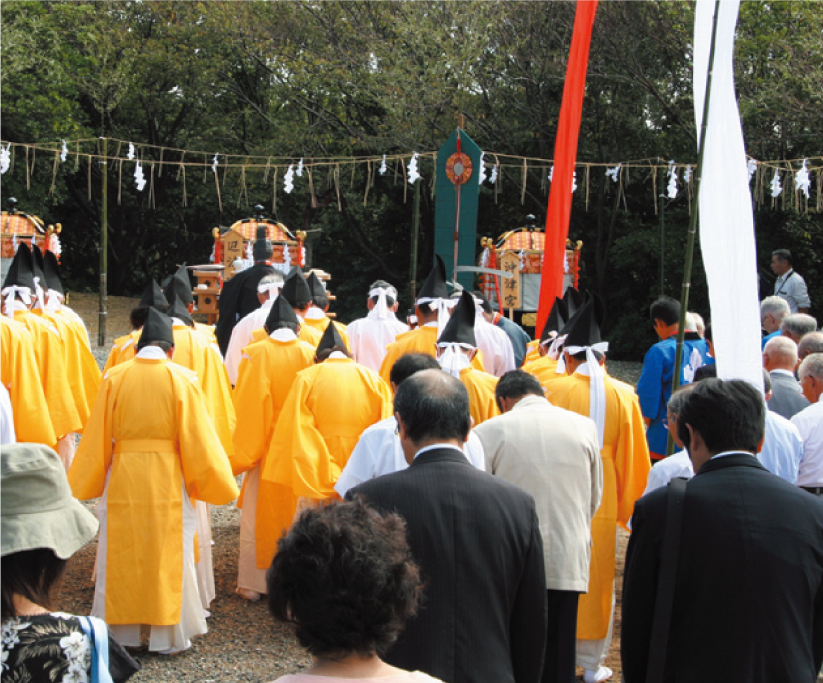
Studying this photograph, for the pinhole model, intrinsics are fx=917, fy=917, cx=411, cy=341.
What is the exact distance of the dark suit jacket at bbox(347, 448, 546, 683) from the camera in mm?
2539

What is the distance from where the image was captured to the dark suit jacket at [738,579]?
2.56m

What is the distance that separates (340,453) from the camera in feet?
17.1

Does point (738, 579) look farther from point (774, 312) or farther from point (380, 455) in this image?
point (774, 312)

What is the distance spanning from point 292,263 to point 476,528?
36.5 feet

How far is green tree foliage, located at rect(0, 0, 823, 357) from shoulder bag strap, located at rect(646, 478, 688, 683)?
459 inches

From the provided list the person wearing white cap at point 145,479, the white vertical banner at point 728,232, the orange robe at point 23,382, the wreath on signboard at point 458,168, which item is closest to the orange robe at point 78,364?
the orange robe at point 23,382

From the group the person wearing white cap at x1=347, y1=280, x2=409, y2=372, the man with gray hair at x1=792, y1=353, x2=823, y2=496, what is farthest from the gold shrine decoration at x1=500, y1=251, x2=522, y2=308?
the man with gray hair at x1=792, y1=353, x2=823, y2=496

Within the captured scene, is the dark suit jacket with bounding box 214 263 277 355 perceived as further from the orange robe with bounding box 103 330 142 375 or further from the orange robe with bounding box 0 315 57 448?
the orange robe with bounding box 0 315 57 448

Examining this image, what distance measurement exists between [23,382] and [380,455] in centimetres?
389

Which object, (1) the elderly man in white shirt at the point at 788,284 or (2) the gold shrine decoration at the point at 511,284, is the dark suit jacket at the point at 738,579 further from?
(2) the gold shrine decoration at the point at 511,284

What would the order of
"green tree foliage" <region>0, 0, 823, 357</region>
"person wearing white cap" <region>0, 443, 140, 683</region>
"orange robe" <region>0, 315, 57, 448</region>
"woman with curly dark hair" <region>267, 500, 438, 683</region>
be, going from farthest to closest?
1. "green tree foliage" <region>0, 0, 823, 357</region>
2. "orange robe" <region>0, 315, 57, 448</region>
3. "person wearing white cap" <region>0, 443, 140, 683</region>
4. "woman with curly dark hair" <region>267, 500, 438, 683</region>

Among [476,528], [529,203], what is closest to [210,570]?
[476,528]

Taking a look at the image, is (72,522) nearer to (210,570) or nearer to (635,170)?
(210,570)

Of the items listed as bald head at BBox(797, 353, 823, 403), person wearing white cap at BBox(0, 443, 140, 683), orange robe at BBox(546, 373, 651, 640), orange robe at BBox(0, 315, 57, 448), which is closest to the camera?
person wearing white cap at BBox(0, 443, 140, 683)
